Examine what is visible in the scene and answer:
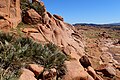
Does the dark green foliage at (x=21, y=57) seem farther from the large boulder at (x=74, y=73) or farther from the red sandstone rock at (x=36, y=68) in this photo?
the large boulder at (x=74, y=73)

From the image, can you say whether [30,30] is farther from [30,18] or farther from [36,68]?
[36,68]

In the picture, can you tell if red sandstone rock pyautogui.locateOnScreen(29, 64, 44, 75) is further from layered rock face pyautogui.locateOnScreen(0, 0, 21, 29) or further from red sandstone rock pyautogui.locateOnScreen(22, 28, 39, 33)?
red sandstone rock pyautogui.locateOnScreen(22, 28, 39, 33)

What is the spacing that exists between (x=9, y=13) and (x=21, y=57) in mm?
7354

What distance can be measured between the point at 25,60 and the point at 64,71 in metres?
2.02

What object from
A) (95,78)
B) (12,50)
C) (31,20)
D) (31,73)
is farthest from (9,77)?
(31,20)

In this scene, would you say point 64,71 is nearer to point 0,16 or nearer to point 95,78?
point 95,78

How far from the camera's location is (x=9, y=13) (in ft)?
58.0

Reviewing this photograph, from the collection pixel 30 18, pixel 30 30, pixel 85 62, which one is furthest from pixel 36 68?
pixel 30 18

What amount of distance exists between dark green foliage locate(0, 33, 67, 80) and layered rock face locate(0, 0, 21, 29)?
346 cm

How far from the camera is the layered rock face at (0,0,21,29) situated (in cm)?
1634

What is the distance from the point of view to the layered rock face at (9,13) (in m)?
16.3

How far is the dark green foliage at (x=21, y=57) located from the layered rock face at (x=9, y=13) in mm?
3456

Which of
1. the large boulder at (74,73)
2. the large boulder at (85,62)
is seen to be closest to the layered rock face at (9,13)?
the large boulder at (85,62)

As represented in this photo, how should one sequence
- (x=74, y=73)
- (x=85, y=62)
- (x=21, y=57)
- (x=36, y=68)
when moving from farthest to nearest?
1. (x=85, y=62)
2. (x=74, y=73)
3. (x=21, y=57)
4. (x=36, y=68)
